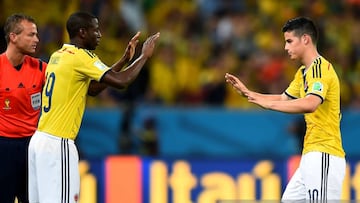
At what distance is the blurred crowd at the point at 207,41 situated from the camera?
14.3 m

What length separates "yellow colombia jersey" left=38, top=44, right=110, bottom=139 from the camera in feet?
26.6

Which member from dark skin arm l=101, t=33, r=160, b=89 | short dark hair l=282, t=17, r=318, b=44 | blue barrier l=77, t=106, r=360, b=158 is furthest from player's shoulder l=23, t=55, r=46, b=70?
blue barrier l=77, t=106, r=360, b=158

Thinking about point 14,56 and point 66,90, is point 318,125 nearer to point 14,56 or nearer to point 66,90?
point 66,90

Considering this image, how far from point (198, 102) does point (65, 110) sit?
6.40 metres

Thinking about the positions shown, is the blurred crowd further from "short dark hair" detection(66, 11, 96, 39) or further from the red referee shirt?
"short dark hair" detection(66, 11, 96, 39)

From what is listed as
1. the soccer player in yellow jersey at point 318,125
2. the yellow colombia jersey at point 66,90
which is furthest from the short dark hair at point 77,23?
the soccer player in yellow jersey at point 318,125

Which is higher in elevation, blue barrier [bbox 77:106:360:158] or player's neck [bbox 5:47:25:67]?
blue barrier [bbox 77:106:360:158]

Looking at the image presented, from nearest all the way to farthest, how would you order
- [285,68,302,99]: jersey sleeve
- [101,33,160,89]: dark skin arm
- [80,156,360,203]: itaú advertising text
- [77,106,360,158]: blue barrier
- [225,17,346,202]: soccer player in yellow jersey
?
[101,33,160,89]: dark skin arm → [225,17,346,202]: soccer player in yellow jersey → [285,68,302,99]: jersey sleeve → [80,156,360,203]: itaú advertising text → [77,106,360,158]: blue barrier

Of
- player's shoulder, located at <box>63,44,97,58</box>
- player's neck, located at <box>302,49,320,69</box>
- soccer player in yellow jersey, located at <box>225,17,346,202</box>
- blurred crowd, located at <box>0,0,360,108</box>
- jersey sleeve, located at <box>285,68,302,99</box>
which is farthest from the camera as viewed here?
blurred crowd, located at <box>0,0,360,108</box>

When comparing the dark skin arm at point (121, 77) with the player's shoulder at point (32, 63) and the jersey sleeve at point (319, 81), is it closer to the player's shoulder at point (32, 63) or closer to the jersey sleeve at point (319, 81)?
the player's shoulder at point (32, 63)

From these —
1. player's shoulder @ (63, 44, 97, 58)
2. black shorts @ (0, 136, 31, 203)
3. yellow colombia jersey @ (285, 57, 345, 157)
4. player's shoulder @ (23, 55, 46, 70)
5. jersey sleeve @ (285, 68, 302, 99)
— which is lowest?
black shorts @ (0, 136, 31, 203)

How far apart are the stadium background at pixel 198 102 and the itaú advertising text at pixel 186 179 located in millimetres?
12

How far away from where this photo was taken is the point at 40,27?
14500 millimetres

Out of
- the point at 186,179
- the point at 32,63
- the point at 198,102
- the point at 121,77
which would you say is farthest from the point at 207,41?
the point at 121,77
